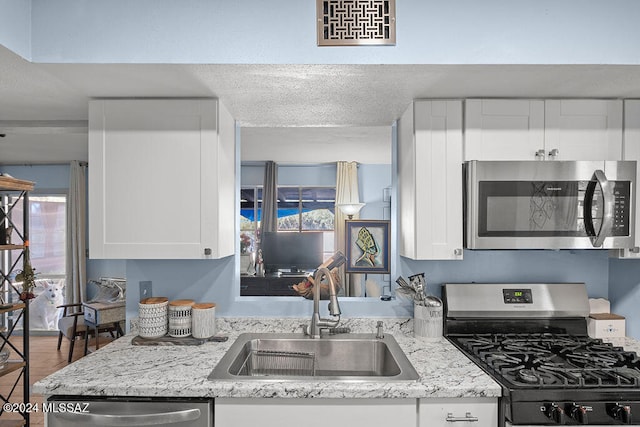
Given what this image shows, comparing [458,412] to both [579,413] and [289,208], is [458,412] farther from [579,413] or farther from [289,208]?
[289,208]

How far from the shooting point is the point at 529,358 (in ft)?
5.45

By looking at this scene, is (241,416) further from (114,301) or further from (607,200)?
(114,301)

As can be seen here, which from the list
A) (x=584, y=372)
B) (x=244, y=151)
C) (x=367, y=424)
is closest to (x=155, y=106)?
(x=367, y=424)

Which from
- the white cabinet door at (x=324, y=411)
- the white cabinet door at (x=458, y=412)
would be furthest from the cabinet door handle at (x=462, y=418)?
the white cabinet door at (x=324, y=411)

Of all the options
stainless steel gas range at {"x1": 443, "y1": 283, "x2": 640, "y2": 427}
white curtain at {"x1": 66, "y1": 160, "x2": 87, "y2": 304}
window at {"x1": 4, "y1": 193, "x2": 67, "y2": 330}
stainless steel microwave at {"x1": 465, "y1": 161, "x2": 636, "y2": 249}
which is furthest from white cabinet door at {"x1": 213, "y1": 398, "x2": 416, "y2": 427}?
window at {"x1": 4, "y1": 193, "x2": 67, "y2": 330}

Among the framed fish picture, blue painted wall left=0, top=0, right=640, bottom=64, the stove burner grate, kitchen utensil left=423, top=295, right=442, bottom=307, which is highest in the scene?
blue painted wall left=0, top=0, right=640, bottom=64

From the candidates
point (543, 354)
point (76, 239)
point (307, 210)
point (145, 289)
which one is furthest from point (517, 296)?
point (76, 239)

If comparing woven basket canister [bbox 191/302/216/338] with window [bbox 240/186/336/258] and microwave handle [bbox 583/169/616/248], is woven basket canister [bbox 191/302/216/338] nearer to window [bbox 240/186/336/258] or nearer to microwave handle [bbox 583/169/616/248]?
microwave handle [bbox 583/169/616/248]

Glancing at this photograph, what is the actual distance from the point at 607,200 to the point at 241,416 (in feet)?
5.57

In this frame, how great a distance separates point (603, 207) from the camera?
1.76m

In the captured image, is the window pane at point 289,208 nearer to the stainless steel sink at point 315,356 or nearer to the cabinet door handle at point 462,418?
the stainless steel sink at point 315,356

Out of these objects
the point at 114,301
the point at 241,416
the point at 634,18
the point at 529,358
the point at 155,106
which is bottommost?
the point at 114,301

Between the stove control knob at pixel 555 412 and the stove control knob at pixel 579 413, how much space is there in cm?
3

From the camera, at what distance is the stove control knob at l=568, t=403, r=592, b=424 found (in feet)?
4.45
